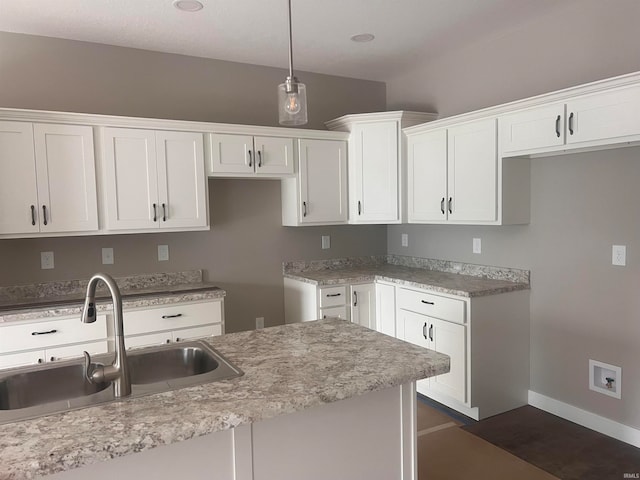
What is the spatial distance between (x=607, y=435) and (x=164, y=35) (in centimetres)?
399

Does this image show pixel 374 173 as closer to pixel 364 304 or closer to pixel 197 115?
pixel 364 304

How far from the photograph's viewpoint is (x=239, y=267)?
4027 millimetres

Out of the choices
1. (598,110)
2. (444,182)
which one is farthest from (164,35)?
(598,110)

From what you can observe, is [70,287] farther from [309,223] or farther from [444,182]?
[444,182]

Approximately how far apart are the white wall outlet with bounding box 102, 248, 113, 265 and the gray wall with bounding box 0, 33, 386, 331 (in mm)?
33

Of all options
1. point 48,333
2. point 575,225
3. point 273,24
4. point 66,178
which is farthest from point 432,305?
point 66,178

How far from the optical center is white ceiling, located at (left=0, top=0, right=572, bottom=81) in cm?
287

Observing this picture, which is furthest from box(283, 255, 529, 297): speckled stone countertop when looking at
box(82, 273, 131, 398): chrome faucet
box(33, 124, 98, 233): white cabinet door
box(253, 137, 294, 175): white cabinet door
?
box(82, 273, 131, 398): chrome faucet

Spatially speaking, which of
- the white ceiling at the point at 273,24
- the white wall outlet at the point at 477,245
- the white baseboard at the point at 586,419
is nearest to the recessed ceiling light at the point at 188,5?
the white ceiling at the point at 273,24

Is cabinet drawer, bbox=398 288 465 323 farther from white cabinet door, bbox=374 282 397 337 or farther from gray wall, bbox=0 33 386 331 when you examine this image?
gray wall, bbox=0 33 386 331

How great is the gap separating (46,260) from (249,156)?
5.39ft

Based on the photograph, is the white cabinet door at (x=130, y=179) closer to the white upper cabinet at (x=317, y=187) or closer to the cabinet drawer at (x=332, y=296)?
the white upper cabinet at (x=317, y=187)

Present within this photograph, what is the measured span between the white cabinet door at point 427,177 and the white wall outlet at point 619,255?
1.15m

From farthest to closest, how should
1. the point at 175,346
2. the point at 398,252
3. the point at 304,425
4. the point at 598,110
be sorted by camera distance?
the point at 398,252 → the point at 598,110 → the point at 175,346 → the point at 304,425
